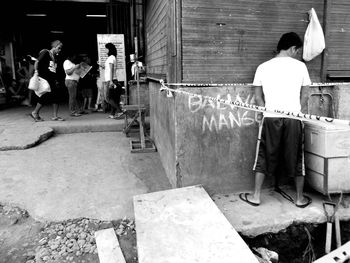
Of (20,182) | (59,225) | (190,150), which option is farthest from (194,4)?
(20,182)

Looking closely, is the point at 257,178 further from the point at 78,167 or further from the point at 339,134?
the point at 78,167

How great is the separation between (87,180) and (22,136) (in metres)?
2.70

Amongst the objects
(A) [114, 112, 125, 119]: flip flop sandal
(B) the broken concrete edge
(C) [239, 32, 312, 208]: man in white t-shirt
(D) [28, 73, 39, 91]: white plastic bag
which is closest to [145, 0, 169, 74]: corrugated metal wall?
(C) [239, 32, 312, 208]: man in white t-shirt

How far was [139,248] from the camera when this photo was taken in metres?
2.60

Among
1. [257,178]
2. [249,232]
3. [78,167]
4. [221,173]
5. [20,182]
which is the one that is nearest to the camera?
[249,232]

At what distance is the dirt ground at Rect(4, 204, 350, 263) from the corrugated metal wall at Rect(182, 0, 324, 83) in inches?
79.6

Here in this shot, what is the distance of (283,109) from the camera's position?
3514mm

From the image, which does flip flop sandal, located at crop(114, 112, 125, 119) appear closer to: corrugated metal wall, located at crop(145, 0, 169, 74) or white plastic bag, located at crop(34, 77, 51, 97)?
white plastic bag, located at crop(34, 77, 51, 97)

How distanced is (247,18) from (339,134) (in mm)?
1861

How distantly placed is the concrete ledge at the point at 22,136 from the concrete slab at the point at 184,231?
11.9ft

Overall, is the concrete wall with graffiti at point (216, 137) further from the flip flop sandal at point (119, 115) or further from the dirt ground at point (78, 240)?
the flip flop sandal at point (119, 115)

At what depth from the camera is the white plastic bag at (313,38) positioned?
386 centimetres

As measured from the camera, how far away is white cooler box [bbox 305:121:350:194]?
3.54 meters

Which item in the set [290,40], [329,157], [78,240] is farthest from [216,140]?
[78,240]
